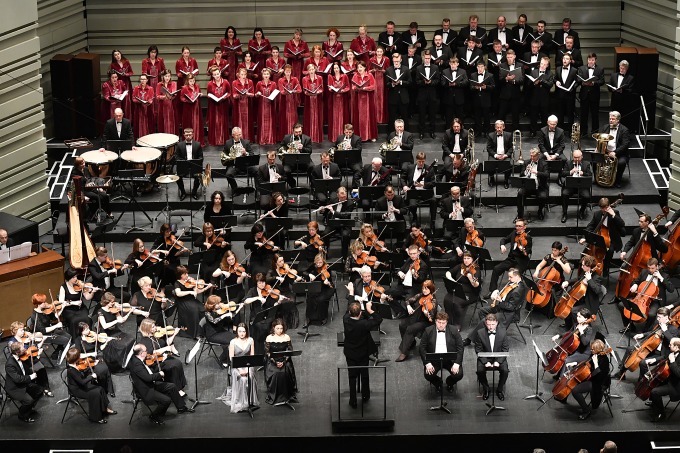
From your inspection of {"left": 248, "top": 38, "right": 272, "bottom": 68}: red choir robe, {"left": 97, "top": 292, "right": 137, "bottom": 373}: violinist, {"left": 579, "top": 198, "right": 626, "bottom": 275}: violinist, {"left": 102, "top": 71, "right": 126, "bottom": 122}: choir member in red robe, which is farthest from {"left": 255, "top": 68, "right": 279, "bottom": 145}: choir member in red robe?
{"left": 579, "top": 198, "right": 626, "bottom": 275}: violinist

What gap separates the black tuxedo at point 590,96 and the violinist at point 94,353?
30.0 feet

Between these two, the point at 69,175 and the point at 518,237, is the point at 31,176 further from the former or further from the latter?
the point at 518,237

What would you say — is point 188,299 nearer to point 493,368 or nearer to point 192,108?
point 493,368

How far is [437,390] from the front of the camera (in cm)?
1605

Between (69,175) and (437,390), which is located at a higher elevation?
(69,175)

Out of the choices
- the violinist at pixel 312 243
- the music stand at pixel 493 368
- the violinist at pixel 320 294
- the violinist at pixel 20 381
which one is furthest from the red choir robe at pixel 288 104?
the violinist at pixel 20 381

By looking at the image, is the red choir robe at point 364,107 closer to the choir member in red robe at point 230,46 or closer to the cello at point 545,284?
the choir member in red robe at point 230,46

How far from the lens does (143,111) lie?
21.2m

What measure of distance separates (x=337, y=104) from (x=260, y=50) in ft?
5.76

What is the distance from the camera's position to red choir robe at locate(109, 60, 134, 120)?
2136 centimetres

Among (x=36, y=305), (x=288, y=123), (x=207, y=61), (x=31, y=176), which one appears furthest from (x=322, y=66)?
(x=36, y=305)

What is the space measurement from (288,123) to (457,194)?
13.1 ft

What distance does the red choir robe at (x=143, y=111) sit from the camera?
69.2ft

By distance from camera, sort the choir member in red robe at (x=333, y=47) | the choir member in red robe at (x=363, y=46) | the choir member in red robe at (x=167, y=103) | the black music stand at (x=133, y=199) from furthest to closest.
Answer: the choir member in red robe at (x=363, y=46) → the choir member in red robe at (x=333, y=47) → the choir member in red robe at (x=167, y=103) → the black music stand at (x=133, y=199)
